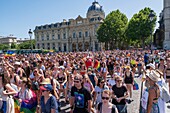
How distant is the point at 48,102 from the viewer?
4.14m

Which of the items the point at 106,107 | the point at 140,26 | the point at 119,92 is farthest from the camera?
the point at 140,26

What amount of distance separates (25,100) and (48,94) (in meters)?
0.80

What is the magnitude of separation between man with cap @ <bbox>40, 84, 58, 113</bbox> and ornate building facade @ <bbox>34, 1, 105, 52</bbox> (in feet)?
266

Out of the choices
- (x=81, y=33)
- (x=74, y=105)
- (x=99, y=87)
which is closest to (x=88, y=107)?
(x=74, y=105)

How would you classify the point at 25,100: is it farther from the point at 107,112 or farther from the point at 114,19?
the point at 114,19

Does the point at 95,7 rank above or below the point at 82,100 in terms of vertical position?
above

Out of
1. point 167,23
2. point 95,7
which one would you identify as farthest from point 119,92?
point 95,7

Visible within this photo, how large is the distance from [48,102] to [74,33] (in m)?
93.1

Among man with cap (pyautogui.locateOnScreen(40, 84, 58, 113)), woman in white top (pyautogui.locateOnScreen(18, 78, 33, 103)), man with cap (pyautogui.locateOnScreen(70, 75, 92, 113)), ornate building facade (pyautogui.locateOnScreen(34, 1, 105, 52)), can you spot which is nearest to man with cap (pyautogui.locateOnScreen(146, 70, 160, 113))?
man with cap (pyautogui.locateOnScreen(70, 75, 92, 113))

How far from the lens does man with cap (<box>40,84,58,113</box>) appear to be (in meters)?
4.12

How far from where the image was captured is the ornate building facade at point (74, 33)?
8906cm

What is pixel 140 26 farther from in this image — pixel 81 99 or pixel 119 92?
pixel 81 99

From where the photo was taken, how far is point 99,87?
22.6ft

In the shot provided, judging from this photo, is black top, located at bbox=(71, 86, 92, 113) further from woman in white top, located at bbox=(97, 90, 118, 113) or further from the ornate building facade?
the ornate building facade
